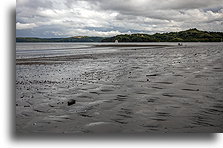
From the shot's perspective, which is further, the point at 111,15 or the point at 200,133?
the point at 111,15

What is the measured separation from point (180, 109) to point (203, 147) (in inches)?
34.0

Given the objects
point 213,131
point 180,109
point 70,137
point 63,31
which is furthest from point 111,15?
point 213,131

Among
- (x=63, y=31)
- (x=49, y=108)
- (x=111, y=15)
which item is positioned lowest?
(x=49, y=108)

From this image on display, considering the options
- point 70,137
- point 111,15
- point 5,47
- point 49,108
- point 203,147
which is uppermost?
point 111,15

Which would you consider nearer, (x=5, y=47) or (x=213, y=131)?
(x=213, y=131)

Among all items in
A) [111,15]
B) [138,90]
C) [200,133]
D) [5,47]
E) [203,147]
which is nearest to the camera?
[200,133]

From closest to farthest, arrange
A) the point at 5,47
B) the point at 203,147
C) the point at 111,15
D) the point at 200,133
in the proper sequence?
the point at 200,133
the point at 203,147
the point at 5,47
the point at 111,15

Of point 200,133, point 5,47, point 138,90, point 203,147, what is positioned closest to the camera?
point 200,133

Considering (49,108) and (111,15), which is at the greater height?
(111,15)

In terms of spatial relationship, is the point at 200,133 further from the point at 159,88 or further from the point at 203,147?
the point at 159,88

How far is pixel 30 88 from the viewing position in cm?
621
